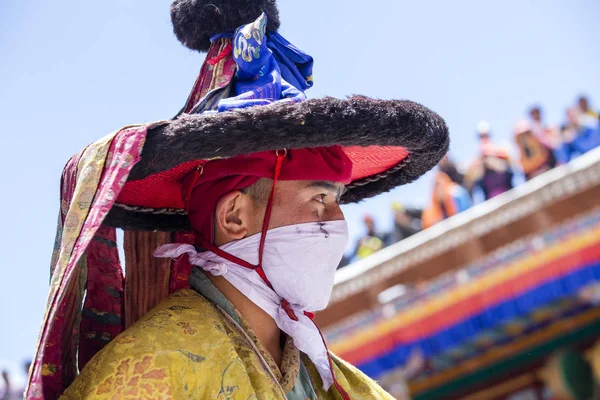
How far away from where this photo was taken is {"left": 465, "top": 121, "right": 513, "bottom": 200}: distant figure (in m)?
9.02

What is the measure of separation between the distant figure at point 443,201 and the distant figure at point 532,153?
2.51ft

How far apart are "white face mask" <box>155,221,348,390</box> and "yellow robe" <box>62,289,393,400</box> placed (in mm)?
158

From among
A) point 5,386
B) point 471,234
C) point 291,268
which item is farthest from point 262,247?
point 5,386

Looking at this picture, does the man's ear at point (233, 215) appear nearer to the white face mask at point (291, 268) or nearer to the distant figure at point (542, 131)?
the white face mask at point (291, 268)

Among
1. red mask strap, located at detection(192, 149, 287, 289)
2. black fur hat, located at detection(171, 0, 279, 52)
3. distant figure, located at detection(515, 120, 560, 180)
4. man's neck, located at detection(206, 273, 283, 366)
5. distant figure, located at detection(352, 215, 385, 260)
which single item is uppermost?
black fur hat, located at detection(171, 0, 279, 52)

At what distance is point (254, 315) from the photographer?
2912mm

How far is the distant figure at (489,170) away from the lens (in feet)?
29.6

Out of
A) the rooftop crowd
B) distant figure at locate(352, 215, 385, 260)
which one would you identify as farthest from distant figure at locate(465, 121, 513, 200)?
distant figure at locate(352, 215, 385, 260)

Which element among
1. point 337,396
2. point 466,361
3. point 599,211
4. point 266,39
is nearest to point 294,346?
point 337,396

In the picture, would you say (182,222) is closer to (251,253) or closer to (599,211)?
(251,253)

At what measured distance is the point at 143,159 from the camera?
2.46 meters

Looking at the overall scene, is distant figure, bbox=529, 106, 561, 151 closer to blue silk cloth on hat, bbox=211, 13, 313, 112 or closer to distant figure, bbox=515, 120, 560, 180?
distant figure, bbox=515, 120, 560, 180

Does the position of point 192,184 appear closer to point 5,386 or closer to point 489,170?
point 489,170

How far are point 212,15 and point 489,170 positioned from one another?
651cm
